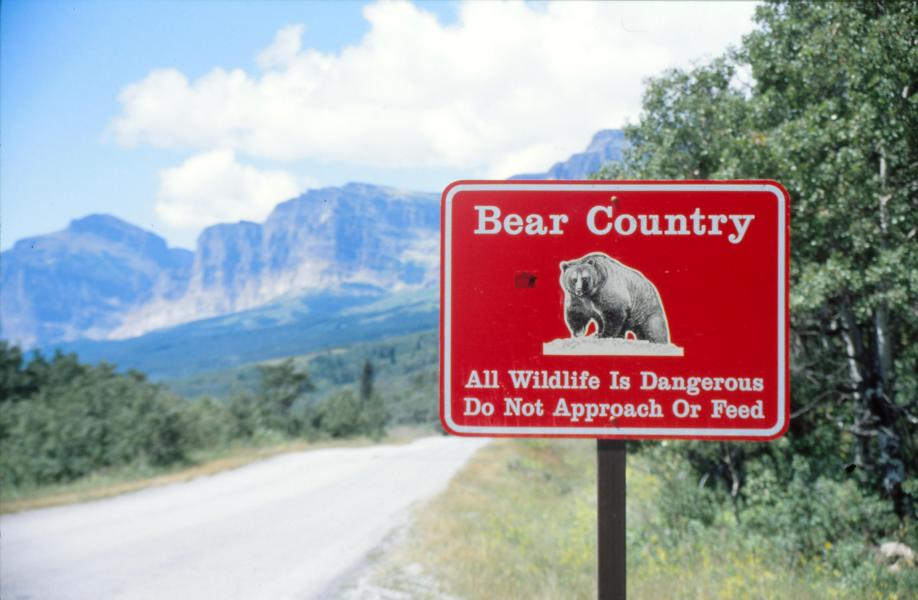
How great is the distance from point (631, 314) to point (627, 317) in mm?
19

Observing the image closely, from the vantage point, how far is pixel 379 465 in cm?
2258

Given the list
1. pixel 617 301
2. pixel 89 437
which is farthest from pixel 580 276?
pixel 89 437

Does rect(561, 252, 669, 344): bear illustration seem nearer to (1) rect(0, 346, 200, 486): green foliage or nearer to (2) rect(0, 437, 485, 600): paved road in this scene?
(2) rect(0, 437, 485, 600): paved road

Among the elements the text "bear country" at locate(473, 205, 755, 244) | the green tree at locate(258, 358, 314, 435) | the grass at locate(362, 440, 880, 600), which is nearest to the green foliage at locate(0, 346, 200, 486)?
the grass at locate(362, 440, 880, 600)

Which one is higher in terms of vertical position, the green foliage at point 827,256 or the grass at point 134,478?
the green foliage at point 827,256

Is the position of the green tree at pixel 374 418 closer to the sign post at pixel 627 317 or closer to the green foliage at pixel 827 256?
the green foliage at pixel 827 256

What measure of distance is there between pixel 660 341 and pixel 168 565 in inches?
282

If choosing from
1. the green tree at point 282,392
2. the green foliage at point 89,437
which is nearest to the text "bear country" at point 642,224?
the green foliage at point 89,437

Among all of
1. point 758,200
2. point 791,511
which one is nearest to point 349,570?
point 791,511

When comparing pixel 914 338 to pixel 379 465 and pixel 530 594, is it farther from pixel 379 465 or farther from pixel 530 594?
pixel 379 465

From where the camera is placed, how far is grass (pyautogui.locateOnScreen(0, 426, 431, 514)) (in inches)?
550

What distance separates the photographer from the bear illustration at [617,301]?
9.06ft

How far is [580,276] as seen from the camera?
2.77 metres

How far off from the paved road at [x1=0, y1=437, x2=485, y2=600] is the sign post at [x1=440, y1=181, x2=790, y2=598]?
4698 millimetres
